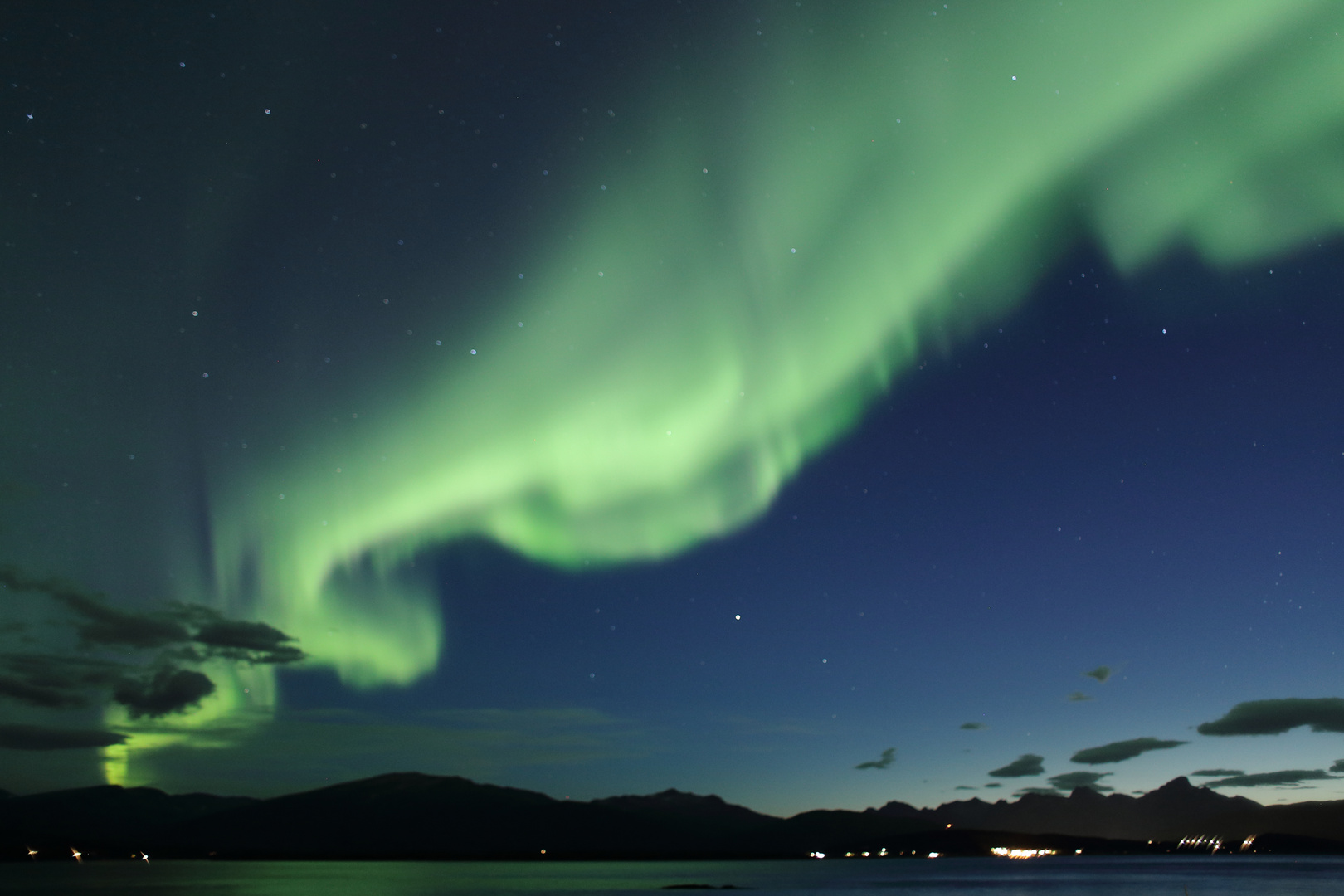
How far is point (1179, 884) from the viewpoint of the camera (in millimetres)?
176500

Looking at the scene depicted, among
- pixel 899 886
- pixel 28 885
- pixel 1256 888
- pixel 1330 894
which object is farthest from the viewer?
pixel 899 886

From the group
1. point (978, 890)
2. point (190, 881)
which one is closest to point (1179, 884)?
point (978, 890)

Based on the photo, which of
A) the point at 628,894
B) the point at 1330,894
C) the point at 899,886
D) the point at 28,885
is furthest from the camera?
the point at 899,886

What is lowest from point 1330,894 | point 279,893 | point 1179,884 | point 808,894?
point 1179,884

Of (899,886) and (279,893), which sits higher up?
(279,893)

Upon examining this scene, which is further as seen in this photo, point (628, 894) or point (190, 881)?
point (190, 881)

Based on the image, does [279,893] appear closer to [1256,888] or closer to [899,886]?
[899,886]

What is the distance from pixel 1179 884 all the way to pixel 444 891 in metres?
139

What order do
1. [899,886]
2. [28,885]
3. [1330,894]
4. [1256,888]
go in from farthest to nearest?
1. [899,886]
2. [1256,888]
3. [28,885]
4. [1330,894]

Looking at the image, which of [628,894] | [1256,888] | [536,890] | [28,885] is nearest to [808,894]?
[628,894]

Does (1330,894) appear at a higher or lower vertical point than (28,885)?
lower

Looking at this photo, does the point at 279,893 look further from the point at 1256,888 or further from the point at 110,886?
the point at 1256,888

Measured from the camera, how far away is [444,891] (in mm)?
137500

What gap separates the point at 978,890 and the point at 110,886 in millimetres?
144128
